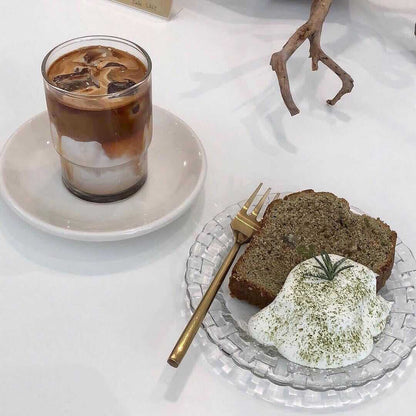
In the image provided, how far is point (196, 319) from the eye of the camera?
73 centimetres

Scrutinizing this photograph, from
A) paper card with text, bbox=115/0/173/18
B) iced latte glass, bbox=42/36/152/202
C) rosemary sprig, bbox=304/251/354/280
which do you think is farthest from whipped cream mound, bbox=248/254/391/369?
paper card with text, bbox=115/0/173/18

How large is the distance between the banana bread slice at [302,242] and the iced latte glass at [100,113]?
214 millimetres

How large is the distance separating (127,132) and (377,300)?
15.4 inches

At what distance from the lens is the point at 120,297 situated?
0.81 meters

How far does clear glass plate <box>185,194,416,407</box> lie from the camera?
2.29ft

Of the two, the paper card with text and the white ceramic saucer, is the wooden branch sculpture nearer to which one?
the white ceramic saucer

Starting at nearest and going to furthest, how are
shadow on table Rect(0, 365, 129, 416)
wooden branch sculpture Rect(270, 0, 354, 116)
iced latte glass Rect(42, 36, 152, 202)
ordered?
shadow on table Rect(0, 365, 129, 416) < iced latte glass Rect(42, 36, 152, 202) < wooden branch sculpture Rect(270, 0, 354, 116)

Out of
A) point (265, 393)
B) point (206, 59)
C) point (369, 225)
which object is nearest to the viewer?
point (265, 393)

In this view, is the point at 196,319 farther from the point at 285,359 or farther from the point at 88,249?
the point at 88,249

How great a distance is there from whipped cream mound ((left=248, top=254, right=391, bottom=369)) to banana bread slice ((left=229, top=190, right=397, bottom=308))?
0.04m

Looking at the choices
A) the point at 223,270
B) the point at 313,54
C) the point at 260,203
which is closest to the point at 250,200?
the point at 260,203

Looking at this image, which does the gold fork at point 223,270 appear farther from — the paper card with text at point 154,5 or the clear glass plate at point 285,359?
the paper card with text at point 154,5

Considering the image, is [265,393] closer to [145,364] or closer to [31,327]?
[145,364]

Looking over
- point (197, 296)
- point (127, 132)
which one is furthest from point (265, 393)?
point (127, 132)
